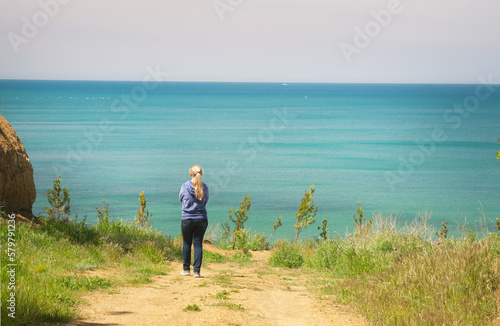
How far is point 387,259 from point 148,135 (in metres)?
73.0

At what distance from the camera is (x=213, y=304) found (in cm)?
705

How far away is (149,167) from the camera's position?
49125 millimetres

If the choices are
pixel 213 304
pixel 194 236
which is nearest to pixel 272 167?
pixel 194 236

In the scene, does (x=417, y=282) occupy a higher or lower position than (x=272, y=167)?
lower

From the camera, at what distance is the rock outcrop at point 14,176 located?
10453 mm

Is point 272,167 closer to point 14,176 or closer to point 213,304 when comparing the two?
point 14,176

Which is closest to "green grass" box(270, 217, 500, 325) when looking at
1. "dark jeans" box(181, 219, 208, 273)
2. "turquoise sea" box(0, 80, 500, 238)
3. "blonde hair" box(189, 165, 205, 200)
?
"dark jeans" box(181, 219, 208, 273)

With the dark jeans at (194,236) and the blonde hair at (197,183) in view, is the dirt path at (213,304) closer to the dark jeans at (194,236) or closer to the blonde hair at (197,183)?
the dark jeans at (194,236)

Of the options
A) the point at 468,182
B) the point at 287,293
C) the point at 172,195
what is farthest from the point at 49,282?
the point at 468,182

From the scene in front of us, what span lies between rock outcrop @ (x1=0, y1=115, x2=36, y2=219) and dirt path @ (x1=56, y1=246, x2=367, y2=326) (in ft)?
12.4

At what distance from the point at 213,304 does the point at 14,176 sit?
6.00 meters

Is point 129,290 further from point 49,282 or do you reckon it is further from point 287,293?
point 287,293

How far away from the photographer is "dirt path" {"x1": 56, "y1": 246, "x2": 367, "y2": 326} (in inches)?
248

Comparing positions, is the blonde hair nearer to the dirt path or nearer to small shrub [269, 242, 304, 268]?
A: the dirt path
